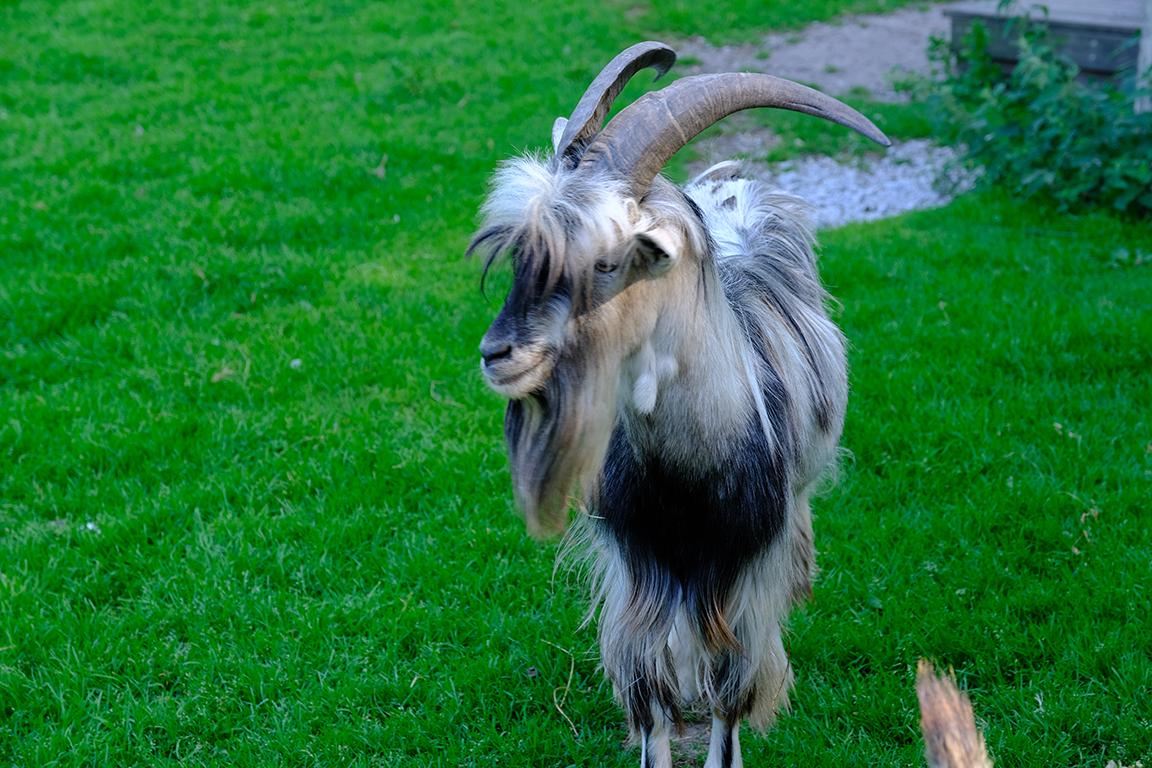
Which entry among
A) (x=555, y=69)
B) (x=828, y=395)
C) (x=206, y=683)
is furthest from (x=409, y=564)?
(x=555, y=69)

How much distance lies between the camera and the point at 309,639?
13.5 ft

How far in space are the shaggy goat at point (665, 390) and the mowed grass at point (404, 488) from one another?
2.09 ft

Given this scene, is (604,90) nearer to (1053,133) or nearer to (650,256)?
(650,256)

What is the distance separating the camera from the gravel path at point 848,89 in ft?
27.2

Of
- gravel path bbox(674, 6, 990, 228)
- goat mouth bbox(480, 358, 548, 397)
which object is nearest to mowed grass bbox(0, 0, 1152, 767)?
Result: gravel path bbox(674, 6, 990, 228)

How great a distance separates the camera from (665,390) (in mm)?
2709

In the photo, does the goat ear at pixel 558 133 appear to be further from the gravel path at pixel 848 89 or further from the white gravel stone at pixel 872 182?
the white gravel stone at pixel 872 182

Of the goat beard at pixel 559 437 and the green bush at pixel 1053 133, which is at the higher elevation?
the goat beard at pixel 559 437

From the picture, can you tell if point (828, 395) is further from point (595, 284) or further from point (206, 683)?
point (206, 683)

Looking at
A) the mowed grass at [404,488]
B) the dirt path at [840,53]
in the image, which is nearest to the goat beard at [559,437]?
the mowed grass at [404,488]

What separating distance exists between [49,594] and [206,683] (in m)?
0.87

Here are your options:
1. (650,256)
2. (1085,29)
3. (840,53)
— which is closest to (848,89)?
(840,53)

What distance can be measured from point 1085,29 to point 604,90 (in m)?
6.87

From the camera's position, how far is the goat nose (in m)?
2.41
